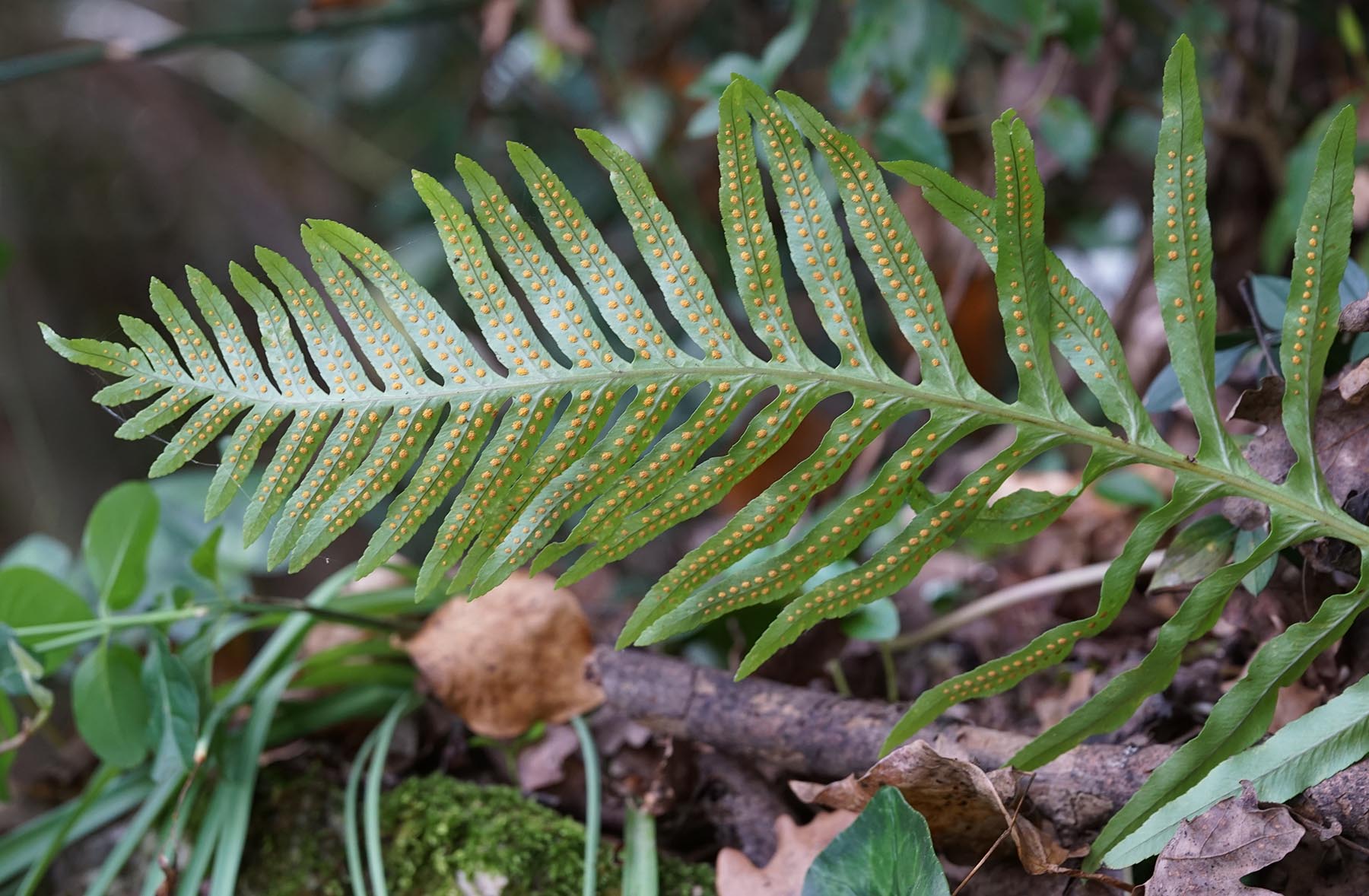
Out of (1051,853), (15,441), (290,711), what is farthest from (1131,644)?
(15,441)

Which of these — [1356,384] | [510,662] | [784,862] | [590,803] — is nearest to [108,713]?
[510,662]

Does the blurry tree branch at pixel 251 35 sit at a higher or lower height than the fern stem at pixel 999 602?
higher

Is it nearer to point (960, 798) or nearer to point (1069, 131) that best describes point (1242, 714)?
point (960, 798)

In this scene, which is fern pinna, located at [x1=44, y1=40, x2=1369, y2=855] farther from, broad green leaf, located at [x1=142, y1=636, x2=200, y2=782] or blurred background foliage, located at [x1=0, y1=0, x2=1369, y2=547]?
broad green leaf, located at [x1=142, y1=636, x2=200, y2=782]

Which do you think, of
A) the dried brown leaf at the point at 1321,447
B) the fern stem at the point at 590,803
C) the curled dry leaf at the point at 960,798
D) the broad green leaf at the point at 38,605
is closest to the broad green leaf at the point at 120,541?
the broad green leaf at the point at 38,605

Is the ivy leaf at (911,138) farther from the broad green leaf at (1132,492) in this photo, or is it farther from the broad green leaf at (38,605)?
the broad green leaf at (38,605)

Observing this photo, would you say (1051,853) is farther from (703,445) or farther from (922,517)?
(703,445)
